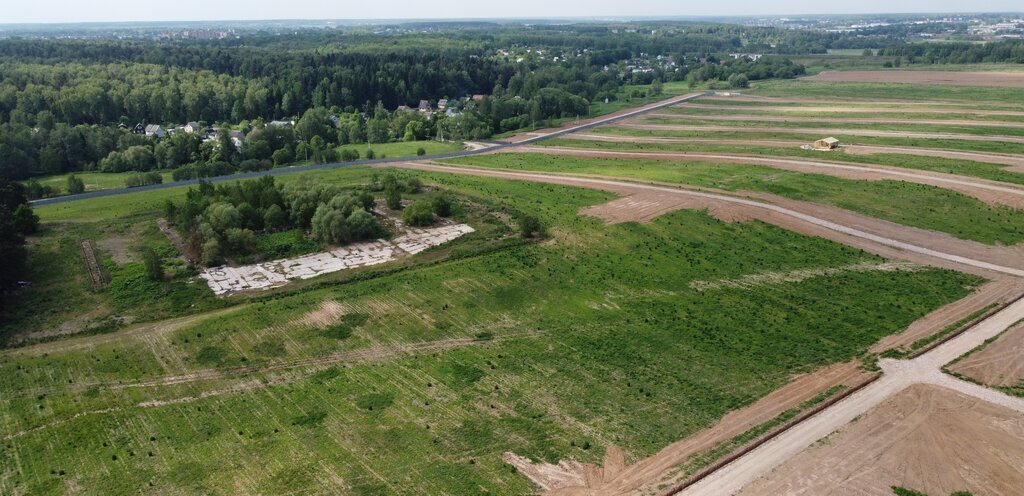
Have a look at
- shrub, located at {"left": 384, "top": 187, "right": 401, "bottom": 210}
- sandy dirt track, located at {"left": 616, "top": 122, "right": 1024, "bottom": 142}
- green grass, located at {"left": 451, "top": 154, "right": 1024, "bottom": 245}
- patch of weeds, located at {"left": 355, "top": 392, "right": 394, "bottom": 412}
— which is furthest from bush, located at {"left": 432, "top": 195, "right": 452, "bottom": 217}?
sandy dirt track, located at {"left": 616, "top": 122, "right": 1024, "bottom": 142}

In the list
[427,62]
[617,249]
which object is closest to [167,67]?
[427,62]

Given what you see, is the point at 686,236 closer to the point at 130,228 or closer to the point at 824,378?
the point at 824,378

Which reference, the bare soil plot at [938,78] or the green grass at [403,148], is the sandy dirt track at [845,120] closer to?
the green grass at [403,148]

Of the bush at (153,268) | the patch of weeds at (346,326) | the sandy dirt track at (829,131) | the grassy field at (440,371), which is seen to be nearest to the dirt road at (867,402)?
the grassy field at (440,371)

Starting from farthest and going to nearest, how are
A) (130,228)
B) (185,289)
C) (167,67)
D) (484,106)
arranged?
(167,67) → (484,106) → (130,228) → (185,289)

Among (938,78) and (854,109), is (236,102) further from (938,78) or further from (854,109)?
(938,78)

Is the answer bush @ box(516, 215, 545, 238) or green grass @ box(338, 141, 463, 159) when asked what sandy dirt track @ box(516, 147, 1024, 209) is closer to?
green grass @ box(338, 141, 463, 159)
